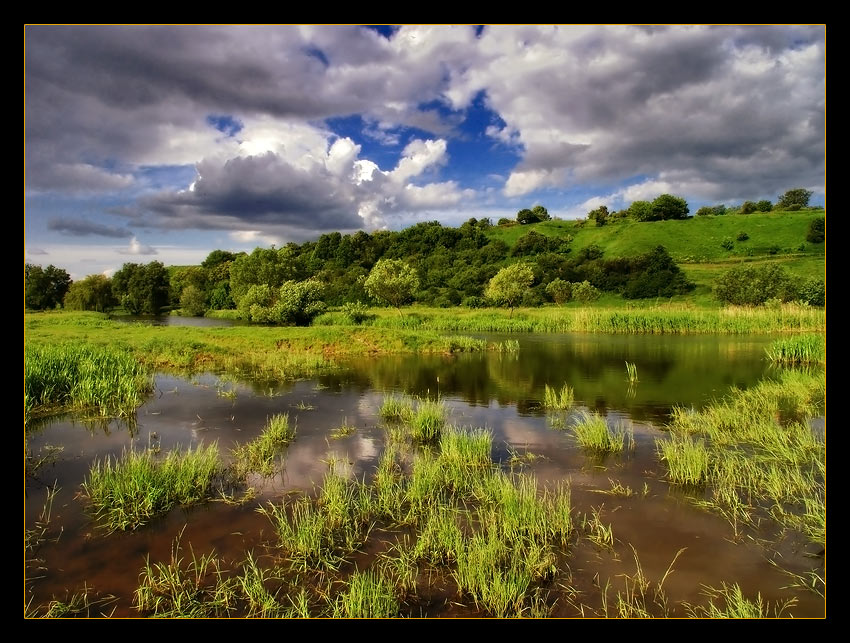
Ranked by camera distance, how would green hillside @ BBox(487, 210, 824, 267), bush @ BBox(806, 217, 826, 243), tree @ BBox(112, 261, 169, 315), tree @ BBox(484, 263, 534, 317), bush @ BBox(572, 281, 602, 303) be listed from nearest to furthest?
1. tree @ BBox(484, 263, 534, 317)
2. bush @ BBox(572, 281, 602, 303)
3. bush @ BBox(806, 217, 826, 243)
4. green hillside @ BBox(487, 210, 824, 267)
5. tree @ BBox(112, 261, 169, 315)

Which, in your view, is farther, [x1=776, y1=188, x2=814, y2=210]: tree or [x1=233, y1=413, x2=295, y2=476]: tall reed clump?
[x1=776, y1=188, x2=814, y2=210]: tree

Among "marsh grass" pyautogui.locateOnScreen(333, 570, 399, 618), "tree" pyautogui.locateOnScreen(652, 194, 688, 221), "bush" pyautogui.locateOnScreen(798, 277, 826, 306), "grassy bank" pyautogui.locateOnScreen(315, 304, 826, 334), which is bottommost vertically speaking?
"marsh grass" pyautogui.locateOnScreen(333, 570, 399, 618)

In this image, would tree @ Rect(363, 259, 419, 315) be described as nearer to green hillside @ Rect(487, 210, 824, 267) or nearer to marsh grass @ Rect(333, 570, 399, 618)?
marsh grass @ Rect(333, 570, 399, 618)

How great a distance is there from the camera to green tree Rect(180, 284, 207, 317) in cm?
9908

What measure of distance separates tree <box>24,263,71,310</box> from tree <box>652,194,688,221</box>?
448 feet

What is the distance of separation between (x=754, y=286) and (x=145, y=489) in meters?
75.0

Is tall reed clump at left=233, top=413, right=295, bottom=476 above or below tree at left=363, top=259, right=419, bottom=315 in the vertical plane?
below

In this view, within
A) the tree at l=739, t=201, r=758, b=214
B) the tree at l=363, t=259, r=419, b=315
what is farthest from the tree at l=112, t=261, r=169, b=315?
the tree at l=739, t=201, r=758, b=214

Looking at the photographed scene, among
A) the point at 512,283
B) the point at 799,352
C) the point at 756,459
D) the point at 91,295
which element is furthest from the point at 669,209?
the point at 91,295

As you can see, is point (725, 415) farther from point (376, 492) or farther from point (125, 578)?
point (125, 578)

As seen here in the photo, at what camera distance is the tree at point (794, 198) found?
13362 centimetres

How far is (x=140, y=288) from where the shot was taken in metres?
97.6

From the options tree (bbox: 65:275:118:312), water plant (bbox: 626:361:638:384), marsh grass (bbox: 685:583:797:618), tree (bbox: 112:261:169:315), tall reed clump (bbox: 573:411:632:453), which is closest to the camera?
marsh grass (bbox: 685:583:797:618)
